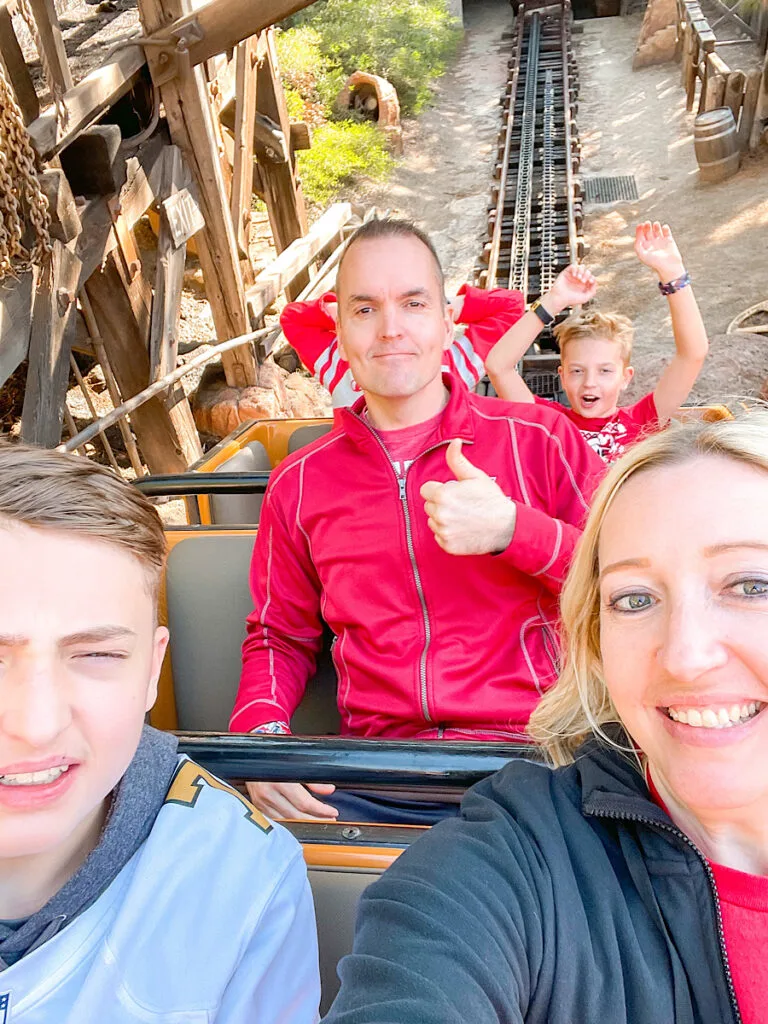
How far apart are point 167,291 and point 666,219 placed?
6.82 m

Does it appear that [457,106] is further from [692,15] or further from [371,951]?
[371,951]

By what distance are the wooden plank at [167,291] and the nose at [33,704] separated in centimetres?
397

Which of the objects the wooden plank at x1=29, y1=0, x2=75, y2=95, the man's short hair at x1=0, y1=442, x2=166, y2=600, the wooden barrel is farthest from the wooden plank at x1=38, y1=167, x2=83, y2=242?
the wooden barrel

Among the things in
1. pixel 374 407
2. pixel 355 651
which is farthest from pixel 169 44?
pixel 355 651

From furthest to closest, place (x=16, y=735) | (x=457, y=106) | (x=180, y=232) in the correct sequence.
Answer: (x=457, y=106) < (x=180, y=232) < (x=16, y=735)

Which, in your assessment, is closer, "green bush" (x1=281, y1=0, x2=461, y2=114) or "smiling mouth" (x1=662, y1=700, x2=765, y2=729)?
"smiling mouth" (x1=662, y1=700, x2=765, y2=729)

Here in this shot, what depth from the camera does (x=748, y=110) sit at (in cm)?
1015

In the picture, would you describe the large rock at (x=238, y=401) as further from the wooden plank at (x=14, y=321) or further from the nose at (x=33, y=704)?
the nose at (x=33, y=704)

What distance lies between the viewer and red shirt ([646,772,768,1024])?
72 cm

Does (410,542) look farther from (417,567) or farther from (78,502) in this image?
(78,502)

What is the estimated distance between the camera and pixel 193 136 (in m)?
4.80

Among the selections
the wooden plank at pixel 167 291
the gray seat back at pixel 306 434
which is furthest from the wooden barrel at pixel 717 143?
the gray seat back at pixel 306 434

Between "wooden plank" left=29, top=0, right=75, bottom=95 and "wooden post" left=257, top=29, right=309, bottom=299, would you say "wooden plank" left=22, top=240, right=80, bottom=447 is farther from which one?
"wooden post" left=257, top=29, right=309, bottom=299

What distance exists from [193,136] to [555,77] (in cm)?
911
